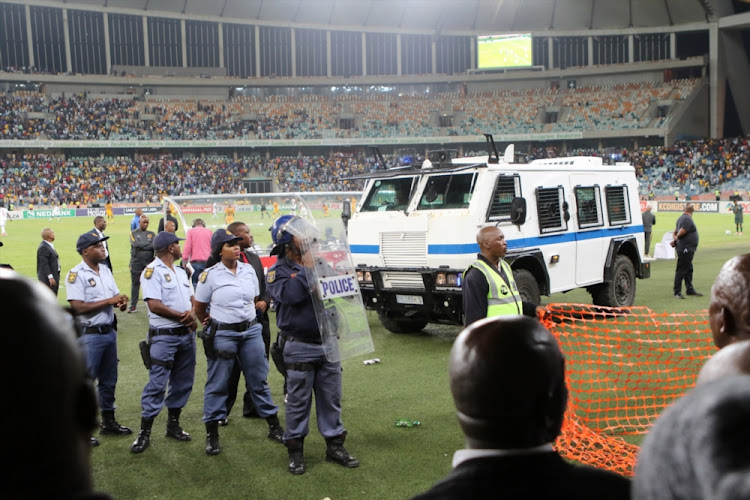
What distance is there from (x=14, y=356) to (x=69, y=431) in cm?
13

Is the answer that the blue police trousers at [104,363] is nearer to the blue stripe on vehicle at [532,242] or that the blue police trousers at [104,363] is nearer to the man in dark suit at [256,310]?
the man in dark suit at [256,310]

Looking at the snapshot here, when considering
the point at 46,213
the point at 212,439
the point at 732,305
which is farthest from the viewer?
the point at 46,213

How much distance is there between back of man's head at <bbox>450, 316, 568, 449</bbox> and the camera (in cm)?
150

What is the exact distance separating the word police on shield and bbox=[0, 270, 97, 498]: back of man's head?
4.55m

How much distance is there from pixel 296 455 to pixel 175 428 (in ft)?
4.61

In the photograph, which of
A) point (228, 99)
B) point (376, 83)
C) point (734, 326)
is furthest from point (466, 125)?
point (734, 326)

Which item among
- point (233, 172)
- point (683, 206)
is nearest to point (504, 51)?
point (233, 172)

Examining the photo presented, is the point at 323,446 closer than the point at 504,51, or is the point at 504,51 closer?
the point at 323,446

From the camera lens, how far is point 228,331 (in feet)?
19.4

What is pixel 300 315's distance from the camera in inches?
216

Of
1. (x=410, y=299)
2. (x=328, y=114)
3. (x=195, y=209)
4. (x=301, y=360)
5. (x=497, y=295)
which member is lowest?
A: (x=410, y=299)

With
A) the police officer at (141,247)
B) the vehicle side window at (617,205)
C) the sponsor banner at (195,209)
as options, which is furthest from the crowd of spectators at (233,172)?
the vehicle side window at (617,205)

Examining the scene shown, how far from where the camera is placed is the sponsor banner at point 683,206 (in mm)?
39375

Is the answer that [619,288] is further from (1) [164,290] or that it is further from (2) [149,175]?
(2) [149,175]
